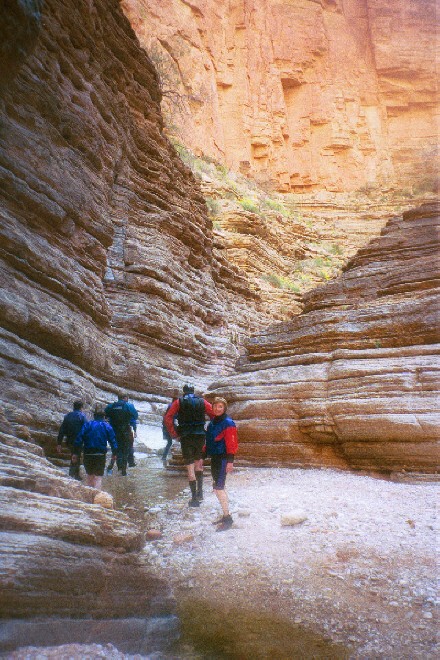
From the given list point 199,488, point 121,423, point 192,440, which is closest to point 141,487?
point 199,488

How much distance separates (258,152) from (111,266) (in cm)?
4629

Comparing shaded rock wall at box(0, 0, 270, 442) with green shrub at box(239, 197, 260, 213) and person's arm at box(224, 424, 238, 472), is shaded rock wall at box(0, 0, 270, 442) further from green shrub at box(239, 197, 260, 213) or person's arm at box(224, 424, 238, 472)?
green shrub at box(239, 197, 260, 213)

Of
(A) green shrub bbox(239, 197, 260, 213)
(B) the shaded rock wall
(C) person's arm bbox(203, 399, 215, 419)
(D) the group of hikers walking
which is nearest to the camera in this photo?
(D) the group of hikers walking

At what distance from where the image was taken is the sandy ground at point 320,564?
3289 millimetres

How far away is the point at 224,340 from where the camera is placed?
19812 mm

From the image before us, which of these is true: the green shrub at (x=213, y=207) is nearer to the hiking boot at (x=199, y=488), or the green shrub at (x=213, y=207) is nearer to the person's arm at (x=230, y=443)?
the hiking boot at (x=199, y=488)

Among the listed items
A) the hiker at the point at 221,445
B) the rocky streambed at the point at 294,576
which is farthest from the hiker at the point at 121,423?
the hiker at the point at 221,445

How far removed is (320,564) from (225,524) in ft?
4.92

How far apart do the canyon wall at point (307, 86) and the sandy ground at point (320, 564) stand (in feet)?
152

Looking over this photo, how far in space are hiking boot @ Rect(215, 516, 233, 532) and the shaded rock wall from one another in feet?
11.9

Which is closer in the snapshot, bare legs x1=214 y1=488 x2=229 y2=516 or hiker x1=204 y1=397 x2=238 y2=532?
bare legs x1=214 y1=488 x2=229 y2=516

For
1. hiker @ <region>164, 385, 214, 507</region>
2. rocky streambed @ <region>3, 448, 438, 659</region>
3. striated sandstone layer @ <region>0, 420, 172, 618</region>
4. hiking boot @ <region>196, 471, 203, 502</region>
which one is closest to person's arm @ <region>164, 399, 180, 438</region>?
hiker @ <region>164, 385, 214, 507</region>

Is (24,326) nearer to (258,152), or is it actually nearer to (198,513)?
(198,513)

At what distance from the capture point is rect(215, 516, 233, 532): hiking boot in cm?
546
